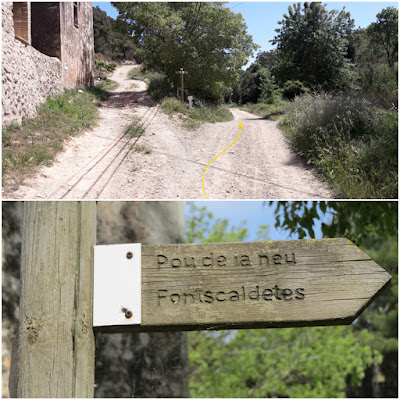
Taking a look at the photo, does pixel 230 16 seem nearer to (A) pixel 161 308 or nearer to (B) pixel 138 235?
(B) pixel 138 235

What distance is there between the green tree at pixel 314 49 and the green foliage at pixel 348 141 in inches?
23.5

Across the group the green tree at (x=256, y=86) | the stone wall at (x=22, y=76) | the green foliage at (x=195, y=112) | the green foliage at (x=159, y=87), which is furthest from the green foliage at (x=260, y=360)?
the stone wall at (x=22, y=76)

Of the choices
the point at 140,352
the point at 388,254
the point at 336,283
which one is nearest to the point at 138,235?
the point at 140,352

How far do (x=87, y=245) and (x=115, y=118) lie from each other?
7965mm

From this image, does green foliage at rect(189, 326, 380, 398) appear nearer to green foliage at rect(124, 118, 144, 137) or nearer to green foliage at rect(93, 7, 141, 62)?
green foliage at rect(124, 118, 144, 137)

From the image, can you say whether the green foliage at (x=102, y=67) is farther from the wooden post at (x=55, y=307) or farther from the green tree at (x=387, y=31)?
the wooden post at (x=55, y=307)

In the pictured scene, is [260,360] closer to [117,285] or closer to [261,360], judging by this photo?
[261,360]

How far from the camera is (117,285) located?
185 cm

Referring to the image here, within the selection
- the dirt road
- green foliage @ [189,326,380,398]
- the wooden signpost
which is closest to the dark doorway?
the dirt road

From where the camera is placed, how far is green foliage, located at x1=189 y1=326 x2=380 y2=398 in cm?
996

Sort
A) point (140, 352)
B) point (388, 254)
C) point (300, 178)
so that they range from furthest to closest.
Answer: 1. point (388, 254)
2. point (300, 178)
3. point (140, 352)

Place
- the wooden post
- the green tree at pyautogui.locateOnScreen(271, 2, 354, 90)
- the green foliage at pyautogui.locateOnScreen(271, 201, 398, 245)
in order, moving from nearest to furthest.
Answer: the wooden post, the green foliage at pyautogui.locateOnScreen(271, 201, 398, 245), the green tree at pyautogui.locateOnScreen(271, 2, 354, 90)

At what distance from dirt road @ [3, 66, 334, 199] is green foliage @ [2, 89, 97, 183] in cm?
22

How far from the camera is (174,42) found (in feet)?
29.4
